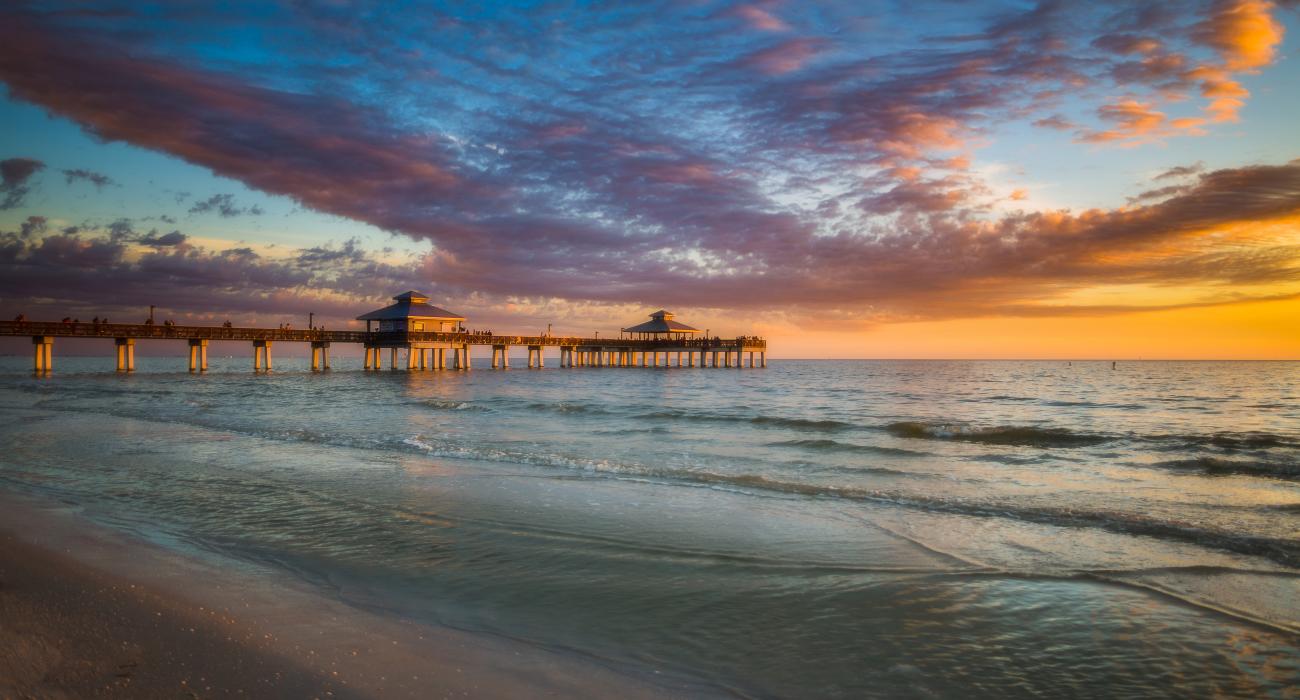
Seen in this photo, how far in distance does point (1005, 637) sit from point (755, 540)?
9.84 ft

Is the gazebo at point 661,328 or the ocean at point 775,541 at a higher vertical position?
the gazebo at point 661,328

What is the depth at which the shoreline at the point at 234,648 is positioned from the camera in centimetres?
336

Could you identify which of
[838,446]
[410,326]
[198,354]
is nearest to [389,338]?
[410,326]

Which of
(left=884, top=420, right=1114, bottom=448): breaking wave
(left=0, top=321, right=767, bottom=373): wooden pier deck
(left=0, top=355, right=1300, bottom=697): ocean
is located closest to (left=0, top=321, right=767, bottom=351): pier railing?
(left=0, top=321, right=767, bottom=373): wooden pier deck

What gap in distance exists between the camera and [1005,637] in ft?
15.3

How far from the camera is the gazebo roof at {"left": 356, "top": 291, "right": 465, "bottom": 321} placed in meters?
63.9

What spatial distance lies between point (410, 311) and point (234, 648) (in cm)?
6448

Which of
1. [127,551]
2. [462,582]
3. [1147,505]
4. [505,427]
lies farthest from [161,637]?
[505,427]

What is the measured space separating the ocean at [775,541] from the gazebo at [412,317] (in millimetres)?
46857

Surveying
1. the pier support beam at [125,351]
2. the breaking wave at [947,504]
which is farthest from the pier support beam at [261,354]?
the breaking wave at [947,504]

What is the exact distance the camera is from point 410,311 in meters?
64.7

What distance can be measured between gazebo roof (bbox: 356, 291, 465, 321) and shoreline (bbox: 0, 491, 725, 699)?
61542 millimetres

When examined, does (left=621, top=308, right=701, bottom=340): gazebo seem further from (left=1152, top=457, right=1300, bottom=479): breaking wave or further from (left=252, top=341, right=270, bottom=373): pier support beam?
(left=1152, top=457, right=1300, bottom=479): breaking wave

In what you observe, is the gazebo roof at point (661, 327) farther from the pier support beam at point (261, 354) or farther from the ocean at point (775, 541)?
the ocean at point (775, 541)
